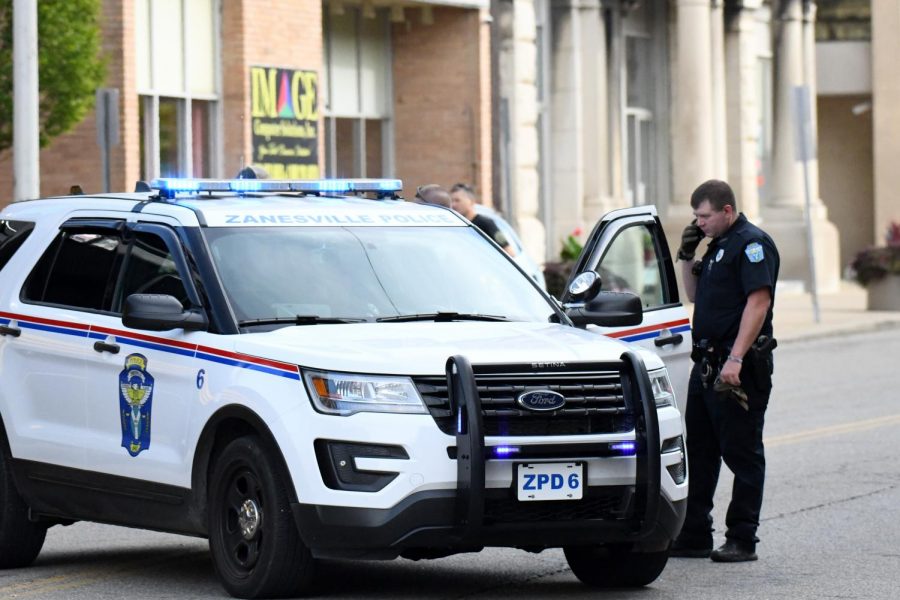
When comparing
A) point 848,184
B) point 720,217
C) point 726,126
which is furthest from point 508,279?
point 848,184

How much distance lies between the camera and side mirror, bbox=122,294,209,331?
850 cm

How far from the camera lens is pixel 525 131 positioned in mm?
31391

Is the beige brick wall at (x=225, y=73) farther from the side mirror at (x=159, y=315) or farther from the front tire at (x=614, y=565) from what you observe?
the front tire at (x=614, y=565)

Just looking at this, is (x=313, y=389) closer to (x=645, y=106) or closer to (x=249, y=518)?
(x=249, y=518)

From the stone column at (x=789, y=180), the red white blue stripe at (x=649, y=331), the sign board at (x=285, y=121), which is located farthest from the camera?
the stone column at (x=789, y=180)

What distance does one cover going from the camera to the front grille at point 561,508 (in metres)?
7.96

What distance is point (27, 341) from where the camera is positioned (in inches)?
377

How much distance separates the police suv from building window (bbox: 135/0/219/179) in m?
14.1

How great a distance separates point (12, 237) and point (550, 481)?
3.46 meters

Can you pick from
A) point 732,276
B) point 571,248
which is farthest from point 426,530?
point 571,248

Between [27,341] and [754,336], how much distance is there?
335 centimetres

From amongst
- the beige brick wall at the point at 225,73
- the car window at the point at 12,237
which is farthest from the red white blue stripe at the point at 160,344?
the beige brick wall at the point at 225,73

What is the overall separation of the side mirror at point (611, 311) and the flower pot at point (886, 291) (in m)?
24.3

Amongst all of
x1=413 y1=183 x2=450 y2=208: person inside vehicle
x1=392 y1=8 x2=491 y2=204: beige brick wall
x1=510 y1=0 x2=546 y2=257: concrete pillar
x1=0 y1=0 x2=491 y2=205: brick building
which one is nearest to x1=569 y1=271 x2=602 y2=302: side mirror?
x1=413 y1=183 x2=450 y2=208: person inside vehicle
